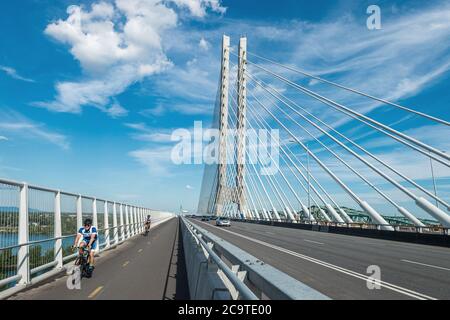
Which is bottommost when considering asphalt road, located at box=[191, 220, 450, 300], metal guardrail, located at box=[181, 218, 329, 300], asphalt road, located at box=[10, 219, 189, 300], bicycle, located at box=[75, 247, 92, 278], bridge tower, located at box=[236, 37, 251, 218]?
asphalt road, located at box=[191, 220, 450, 300]

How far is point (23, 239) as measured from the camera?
9383 mm

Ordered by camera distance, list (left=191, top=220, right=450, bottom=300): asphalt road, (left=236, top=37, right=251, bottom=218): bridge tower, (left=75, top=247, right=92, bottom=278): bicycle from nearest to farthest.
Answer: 1. (left=191, top=220, right=450, bottom=300): asphalt road
2. (left=75, top=247, right=92, bottom=278): bicycle
3. (left=236, top=37, right=251, bottom=218): bridge tower

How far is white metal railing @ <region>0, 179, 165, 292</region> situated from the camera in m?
8.62

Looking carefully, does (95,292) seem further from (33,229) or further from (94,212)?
(94,212)

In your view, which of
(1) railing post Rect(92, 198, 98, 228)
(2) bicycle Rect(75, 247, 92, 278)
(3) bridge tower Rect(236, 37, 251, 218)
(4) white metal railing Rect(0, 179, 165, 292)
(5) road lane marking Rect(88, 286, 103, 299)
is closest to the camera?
(5) road lane marking Rect(88, 286, 103, 299)

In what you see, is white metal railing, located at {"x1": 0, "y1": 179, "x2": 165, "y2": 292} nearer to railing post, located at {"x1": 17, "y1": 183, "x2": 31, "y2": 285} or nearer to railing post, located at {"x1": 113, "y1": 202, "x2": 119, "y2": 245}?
railing post, located at {"x1": 17, "y1": 183, "x2": 31, "y2": 285}

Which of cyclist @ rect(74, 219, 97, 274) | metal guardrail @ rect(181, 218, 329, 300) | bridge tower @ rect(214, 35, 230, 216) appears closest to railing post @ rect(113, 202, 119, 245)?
cyclist @ rect(74, 219, 97, 274)

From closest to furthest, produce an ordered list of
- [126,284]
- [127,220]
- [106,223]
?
[126,284] < [106,223] < [127,220]

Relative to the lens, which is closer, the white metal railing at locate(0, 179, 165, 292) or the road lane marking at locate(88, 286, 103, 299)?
the road lane marking at locate(88, 286, 103, 299)

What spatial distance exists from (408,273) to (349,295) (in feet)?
12.7

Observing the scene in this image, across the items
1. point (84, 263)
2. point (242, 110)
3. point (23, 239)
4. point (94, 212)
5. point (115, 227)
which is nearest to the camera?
point (23, 239)

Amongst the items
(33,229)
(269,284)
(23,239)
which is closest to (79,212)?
(33,229)

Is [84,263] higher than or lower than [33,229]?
lower

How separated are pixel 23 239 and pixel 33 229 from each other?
0.78 meters
